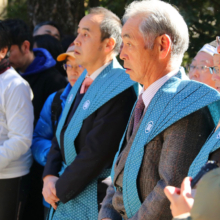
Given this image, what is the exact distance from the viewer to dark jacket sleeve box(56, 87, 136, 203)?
267cm

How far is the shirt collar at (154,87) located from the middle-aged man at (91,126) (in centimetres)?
44

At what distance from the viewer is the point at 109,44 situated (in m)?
3.01

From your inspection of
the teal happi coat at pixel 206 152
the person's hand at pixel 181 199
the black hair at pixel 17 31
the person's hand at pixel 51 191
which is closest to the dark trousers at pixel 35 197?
the person's hand at pixel 51 191

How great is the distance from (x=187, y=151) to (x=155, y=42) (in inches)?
25.6

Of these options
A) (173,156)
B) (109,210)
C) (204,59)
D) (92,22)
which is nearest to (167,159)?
(173,156)

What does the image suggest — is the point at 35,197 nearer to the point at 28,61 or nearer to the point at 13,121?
the point at 13,121

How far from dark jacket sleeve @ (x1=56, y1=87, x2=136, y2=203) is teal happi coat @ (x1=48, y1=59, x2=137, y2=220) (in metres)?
0.07

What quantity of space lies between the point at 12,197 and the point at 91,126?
1.03m

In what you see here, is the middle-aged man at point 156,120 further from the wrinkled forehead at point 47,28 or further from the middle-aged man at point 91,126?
the wrinkled forehead at point 47,28

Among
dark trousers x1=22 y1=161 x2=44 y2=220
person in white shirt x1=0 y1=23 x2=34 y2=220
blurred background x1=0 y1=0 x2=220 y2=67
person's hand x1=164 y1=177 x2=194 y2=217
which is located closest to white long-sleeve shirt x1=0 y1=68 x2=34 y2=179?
person in white shirt x1=0 y1=23 x2=34 y2=220

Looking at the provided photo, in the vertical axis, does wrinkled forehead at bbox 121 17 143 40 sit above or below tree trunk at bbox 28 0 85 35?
above

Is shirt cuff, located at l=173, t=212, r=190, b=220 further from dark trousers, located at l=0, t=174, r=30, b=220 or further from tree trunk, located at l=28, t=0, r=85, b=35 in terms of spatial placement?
tree trunk, located at l=28, t=0, r=85, b=35

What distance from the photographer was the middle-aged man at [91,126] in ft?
8.83

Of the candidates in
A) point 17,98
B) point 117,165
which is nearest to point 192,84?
point 117,165
